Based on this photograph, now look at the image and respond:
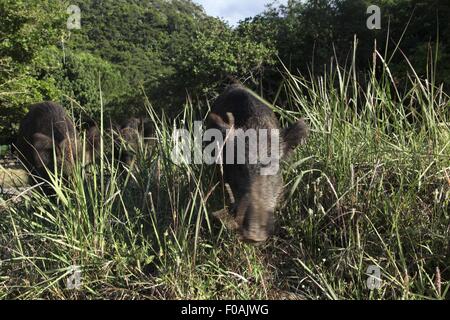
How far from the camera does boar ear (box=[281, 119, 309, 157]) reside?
423 cm

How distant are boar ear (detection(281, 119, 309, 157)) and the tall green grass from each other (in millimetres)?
Result: 204

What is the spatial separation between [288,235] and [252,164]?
617 mm

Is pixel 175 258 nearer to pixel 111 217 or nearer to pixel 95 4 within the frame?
pixel 111 217

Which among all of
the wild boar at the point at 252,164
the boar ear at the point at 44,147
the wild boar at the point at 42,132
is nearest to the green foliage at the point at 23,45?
the wild boar at the point at 42,132

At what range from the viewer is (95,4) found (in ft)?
149

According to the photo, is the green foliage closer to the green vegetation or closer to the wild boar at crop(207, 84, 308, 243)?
the green vegetation

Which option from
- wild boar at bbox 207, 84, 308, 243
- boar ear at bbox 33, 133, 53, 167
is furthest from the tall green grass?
boar ear at bbox 33, 133, 53, 167

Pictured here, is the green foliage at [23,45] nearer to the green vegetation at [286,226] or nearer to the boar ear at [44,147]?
the boar ear at [44,147]

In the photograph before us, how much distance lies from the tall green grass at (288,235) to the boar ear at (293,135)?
0.20 meters

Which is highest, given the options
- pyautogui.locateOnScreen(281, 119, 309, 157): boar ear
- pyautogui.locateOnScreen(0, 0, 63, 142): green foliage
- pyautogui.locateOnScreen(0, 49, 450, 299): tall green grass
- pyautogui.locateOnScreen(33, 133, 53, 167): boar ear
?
pyautogui.locateOnScreen(0, 0, 63, 142): green foliage

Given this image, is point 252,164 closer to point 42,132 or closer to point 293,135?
point 293,135

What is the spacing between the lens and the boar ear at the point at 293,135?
13.9 feet

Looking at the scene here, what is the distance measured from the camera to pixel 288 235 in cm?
408

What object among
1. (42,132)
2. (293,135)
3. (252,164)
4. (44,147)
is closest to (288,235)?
(252,164)
